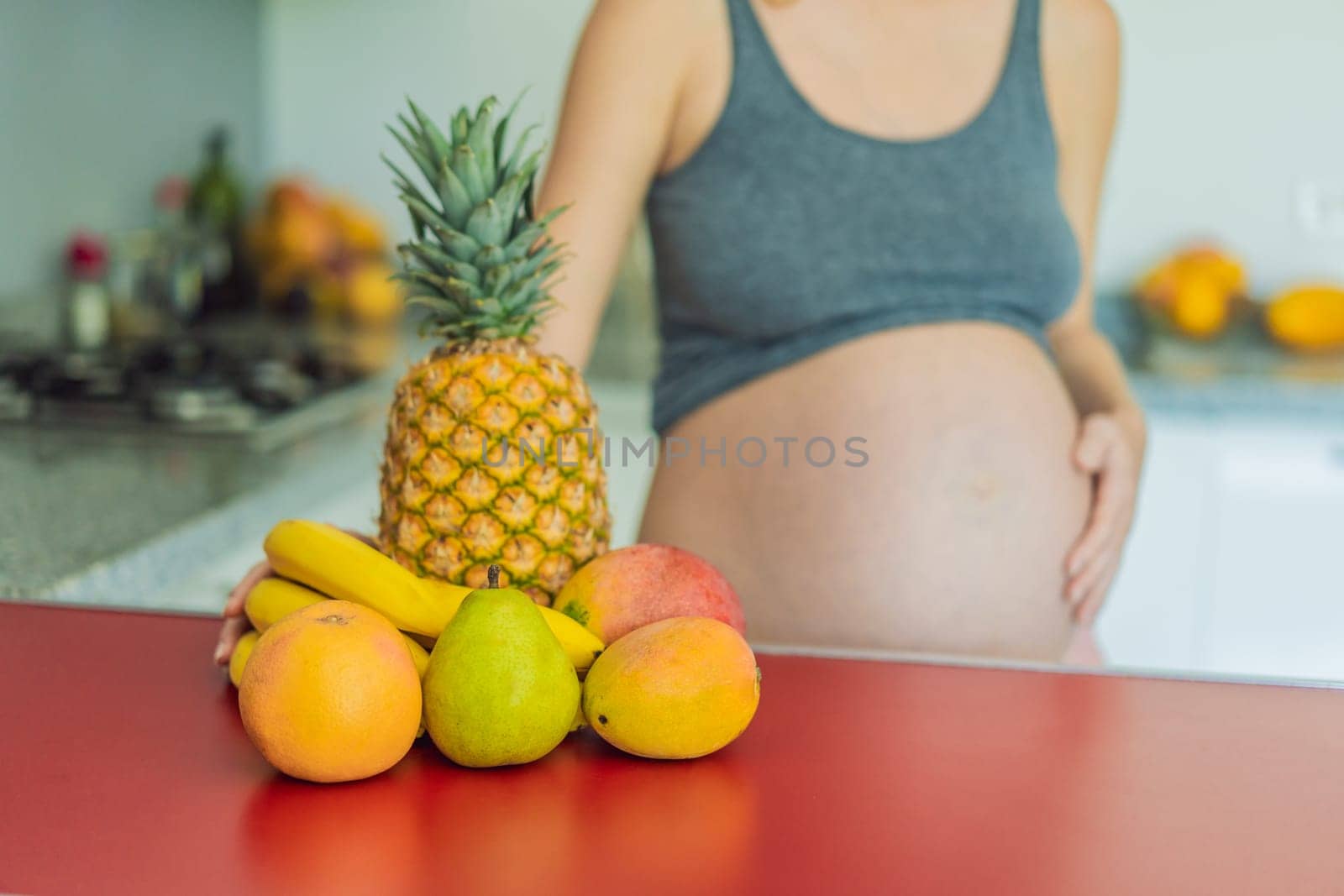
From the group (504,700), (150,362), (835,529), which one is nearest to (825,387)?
(835,529)

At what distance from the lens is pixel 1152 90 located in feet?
10.0

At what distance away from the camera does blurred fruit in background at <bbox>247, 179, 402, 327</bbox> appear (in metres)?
3.16

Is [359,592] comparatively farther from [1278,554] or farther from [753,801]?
[1278,554]

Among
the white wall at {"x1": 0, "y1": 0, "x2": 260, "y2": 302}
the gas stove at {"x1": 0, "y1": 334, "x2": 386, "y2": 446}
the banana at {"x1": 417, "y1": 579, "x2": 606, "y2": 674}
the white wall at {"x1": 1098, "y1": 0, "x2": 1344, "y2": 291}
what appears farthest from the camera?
the white wall at {"x1": 1098, "y1": 0, "x2": 1344, "y2": 291}

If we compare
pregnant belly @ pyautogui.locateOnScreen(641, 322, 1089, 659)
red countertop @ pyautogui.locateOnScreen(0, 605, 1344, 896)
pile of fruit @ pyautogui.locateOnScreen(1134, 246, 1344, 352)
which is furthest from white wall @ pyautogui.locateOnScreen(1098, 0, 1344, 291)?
red countertop @ pyautogui.locateOnScreen(0, 605, 1344, 896)

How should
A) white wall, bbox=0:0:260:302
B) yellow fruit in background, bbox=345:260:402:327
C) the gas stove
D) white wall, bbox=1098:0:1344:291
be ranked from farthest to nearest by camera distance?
1. yellow fruit in background, bbox=345:260:402:327
2. white wall, bbox=1098:0:1344:291
3. white wall, bbox=0:0:260:302
4. the gas stove

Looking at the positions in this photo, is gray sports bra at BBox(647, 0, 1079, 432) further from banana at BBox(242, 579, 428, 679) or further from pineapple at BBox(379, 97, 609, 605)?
banana at BBox(242, 579, 428, 679)

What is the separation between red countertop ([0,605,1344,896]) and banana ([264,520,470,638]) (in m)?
0.09

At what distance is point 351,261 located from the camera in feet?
10.5

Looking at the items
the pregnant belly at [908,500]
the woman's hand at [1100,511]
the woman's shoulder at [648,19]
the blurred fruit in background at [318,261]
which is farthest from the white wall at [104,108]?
the woman's hand at [1100,511]

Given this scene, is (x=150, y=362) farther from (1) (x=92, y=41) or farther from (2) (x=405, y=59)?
(2) (x=405, y=59)

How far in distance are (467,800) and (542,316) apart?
543 millimetres

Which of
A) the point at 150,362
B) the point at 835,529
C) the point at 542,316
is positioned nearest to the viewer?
the point at 542,316

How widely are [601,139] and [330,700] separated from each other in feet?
2.18
